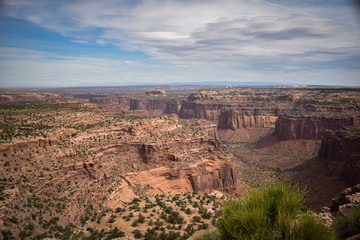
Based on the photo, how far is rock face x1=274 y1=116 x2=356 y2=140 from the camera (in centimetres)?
6831

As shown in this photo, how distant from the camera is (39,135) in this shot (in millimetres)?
29109

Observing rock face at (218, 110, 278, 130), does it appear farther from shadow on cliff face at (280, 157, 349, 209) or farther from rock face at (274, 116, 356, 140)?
shadow on cliff face at (280, 157, 349, 209)

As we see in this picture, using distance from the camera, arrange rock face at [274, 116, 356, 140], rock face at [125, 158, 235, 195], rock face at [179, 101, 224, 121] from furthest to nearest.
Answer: rock face at [179, 101, 224, 121] → rock face at [274, 116, 356, 140] → rock face at [125, 158, 235, 195]

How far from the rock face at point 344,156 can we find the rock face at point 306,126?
25092 mm

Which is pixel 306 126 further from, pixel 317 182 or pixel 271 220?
pixel 271 220

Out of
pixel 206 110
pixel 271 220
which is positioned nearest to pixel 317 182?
pixel 271 220

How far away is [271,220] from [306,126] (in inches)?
2960

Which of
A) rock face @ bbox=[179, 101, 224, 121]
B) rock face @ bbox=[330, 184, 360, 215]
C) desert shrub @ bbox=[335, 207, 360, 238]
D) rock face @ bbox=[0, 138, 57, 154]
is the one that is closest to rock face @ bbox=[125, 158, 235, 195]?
rock face @ bbox=[0, 138, 57, 154]

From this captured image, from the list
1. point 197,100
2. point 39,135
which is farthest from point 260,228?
point 197,100

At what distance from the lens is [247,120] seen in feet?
333

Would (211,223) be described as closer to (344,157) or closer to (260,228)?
(260,228)

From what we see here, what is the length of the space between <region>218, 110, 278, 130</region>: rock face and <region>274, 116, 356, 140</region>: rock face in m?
20.0

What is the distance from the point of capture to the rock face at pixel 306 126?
224 ft

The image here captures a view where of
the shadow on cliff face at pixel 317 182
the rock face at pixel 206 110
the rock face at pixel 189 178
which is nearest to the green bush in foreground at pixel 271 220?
the shadow on cliff face at pixel 317 182
